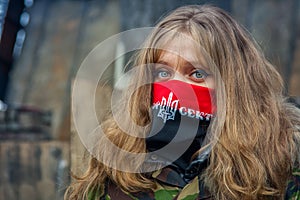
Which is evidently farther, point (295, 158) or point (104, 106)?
point (104, 106)

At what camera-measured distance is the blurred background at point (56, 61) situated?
8.48ft

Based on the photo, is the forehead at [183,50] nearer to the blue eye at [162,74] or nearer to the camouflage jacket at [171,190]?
the blue eye at [162,74]

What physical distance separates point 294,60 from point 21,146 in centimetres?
151

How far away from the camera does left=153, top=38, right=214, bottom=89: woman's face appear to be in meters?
1.37

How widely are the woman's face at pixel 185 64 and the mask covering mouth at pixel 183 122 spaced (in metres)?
0.01

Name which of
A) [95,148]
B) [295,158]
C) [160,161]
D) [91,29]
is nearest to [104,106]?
[95,148]

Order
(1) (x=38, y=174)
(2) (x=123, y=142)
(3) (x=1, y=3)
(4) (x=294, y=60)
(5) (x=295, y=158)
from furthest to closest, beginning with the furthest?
(3) (x=1, y=3) → (4) (x=294, y=60) → (1) (x=38, y=174) → (2) (x=123, y=142) → (5) (x=295, y=158)

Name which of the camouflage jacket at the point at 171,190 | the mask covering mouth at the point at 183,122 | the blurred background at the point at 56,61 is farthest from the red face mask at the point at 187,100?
the blurred background at the point at 56,61

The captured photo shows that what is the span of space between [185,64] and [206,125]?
0.15 m

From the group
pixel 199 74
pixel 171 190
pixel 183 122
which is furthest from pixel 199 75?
pixel 171 190

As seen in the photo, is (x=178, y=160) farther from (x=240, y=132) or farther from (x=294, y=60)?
(x=294, y=60)

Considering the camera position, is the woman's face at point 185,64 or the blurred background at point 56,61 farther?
the blurred background at point 56,61

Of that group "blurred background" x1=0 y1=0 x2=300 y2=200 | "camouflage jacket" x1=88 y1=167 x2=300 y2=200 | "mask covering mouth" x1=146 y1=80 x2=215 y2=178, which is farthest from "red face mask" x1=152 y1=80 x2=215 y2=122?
"blurred background" x1=0 y1=0 x2=300 y2=200

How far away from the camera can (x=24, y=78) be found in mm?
3938
